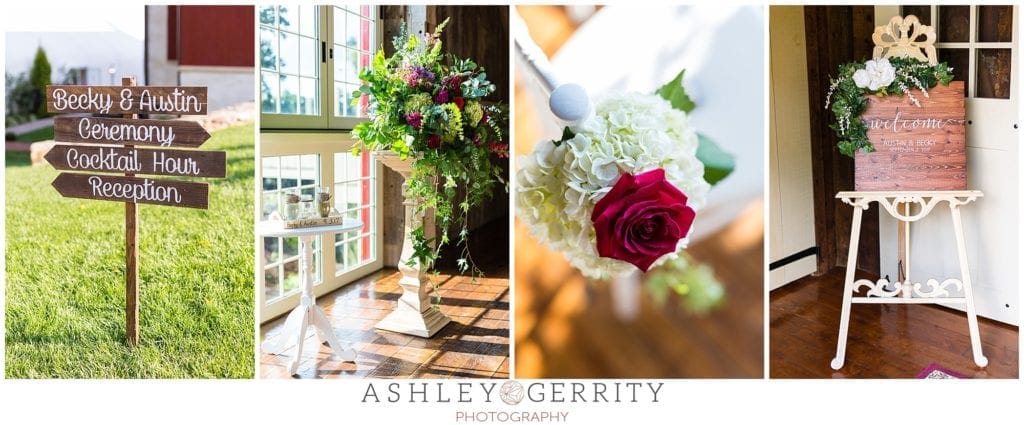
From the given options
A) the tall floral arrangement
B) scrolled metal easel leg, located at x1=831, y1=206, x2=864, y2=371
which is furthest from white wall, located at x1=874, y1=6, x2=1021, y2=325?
the tall floral arrangement

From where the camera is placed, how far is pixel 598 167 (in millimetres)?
2312

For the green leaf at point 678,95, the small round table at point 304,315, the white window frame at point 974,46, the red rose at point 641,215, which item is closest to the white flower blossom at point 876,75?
the white window frame at point 974,46

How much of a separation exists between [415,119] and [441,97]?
0.14m

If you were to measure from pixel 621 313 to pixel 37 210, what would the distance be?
367cm

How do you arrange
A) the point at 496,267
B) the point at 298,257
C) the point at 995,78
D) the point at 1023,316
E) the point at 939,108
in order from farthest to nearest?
the point at 496,267 → the point at 298,257 → the point at 995,78 → the point at 939,108 → the point at 1023,316

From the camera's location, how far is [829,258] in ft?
14.4

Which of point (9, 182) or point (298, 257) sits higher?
point (9, 182)

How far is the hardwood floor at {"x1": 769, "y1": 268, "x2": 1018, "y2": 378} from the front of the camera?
9.82 ft

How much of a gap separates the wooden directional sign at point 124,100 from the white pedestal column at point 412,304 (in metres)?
1.05

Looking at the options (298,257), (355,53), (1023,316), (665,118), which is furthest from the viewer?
(355,53)

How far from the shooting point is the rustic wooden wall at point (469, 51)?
4.48m

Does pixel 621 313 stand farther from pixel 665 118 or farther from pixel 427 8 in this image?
pixel 427 8

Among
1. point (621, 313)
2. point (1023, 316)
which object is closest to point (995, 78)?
point (1023, 316)
